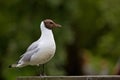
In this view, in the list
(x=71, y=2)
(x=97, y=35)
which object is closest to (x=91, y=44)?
(x=97, y=35)

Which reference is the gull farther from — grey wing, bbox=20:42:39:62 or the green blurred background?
the green blurred background

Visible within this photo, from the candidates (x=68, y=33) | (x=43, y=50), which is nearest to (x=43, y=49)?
(x=43, y=50)

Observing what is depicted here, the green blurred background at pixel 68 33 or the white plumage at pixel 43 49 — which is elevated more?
the white plumage at pixel 43 49

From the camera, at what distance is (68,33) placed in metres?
14.5

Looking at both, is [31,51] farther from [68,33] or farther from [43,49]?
[68,33]

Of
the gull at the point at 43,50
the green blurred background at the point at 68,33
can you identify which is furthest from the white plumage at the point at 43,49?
the green blurred background at the point at 68,33

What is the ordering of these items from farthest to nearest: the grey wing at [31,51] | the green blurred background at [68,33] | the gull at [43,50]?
1. the green blurred background at [68,33]
2. the grey wing at [31,51]
3. the gull at [43,50]

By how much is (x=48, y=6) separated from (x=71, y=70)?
2.93 meters

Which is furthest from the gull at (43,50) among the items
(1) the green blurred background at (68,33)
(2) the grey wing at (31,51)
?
(1) the green blurred background at (68,33)

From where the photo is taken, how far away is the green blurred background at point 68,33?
14062 millimetres

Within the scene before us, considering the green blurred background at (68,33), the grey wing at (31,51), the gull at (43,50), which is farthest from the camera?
the green blurred background at (68,33)

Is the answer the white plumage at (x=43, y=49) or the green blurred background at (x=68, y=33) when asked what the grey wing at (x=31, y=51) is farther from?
the green blurred background at (x=68, y=33)

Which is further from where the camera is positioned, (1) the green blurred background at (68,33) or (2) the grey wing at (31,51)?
(1) the green blurred background at (68,33)

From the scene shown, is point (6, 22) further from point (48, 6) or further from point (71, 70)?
point (71, 70)
